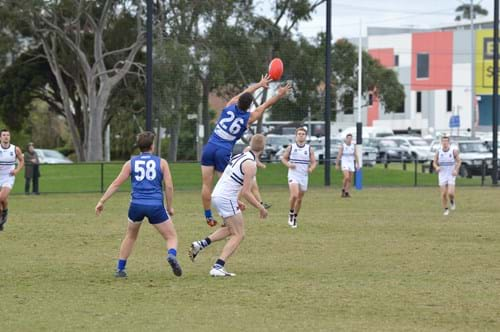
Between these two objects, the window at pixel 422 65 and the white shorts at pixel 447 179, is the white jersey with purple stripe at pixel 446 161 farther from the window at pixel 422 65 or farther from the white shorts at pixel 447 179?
the window at pixel 422 65

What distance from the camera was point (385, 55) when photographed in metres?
96.8

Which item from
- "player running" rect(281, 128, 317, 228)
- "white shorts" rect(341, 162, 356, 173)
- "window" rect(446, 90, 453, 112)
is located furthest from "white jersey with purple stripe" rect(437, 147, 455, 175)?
"window" rect(446, 90, 453, 112)

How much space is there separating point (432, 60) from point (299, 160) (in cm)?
7383

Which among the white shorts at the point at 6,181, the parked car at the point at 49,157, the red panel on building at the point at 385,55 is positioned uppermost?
the red panel on building at the point at 385,55

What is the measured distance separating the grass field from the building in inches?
2643

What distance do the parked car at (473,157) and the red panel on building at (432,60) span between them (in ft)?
141

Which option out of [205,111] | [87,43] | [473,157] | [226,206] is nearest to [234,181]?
[226,206]

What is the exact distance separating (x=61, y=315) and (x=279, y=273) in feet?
13.0

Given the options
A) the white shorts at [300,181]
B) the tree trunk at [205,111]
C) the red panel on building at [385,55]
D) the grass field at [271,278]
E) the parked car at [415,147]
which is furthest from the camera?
the red panel on building at [385,55]

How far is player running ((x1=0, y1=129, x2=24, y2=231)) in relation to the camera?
20578mm

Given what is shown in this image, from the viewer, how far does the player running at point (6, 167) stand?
810 inches

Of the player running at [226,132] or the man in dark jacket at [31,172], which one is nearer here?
the player running at [226,132]

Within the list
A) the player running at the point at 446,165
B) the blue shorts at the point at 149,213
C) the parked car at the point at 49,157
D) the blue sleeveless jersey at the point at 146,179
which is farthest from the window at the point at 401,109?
the blue sleeveless jersey at the point at 146,179

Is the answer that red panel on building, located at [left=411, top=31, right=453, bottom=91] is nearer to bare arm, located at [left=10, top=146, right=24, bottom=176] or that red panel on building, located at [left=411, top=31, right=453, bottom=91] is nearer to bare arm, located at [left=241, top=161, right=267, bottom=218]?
bare arm, located at [left=10, top=146, right=24, bottom=176]
